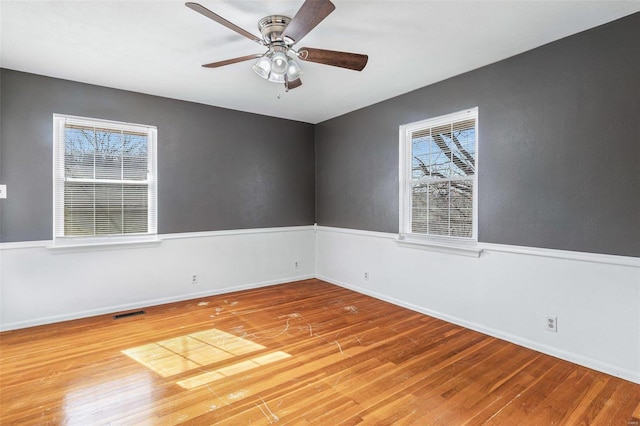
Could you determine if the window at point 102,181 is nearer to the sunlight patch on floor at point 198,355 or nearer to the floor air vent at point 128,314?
the floor air vent at point 128,314

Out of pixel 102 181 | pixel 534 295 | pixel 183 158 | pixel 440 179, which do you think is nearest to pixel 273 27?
pixel 440 179

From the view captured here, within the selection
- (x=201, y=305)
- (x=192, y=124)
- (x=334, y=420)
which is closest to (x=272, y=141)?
(x=192, y=124)

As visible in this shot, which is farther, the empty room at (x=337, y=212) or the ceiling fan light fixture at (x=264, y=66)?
the ceiling fan light fixture at (x=264, y=66)

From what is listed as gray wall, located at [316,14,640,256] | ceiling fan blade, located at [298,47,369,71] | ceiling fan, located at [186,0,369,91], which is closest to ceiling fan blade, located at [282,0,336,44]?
ceiling fan, located at [186,0,369,91]

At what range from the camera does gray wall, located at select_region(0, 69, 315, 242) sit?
3.30 meters

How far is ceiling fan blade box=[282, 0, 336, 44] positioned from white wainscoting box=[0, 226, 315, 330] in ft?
10.2

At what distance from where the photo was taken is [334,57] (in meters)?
2.32

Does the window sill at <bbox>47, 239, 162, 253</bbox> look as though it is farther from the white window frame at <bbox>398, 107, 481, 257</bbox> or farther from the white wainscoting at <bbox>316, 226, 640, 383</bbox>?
the white window frame at <bbox>398, 107, 481, 257</bbox>

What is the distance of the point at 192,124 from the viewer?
4.32 m

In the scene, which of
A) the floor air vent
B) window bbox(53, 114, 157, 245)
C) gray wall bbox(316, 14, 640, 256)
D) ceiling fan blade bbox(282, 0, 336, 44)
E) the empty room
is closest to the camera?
ceiling fan blade bbox(282, 0, 336, 44)

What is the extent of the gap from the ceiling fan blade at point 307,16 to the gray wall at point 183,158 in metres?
2.64

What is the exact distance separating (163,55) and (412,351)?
3.44m

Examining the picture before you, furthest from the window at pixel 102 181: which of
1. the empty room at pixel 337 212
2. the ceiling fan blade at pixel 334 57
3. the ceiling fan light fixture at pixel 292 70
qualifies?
the ceiling fan blade at pixel 334 57

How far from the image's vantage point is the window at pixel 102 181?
3.54m
